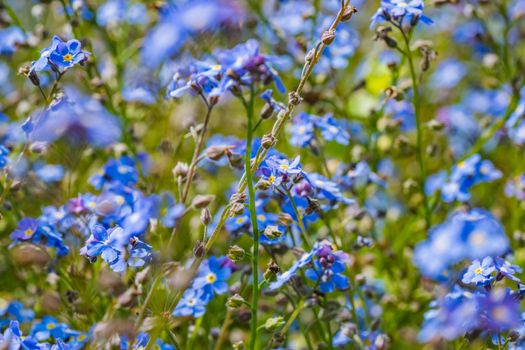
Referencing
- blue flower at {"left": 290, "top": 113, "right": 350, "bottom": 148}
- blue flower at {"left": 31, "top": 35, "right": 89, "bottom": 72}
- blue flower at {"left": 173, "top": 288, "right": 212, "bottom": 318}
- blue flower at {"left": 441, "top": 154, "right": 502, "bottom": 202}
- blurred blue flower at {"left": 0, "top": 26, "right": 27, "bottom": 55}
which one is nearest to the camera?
blue flower at {"left": 31, "top": 35, "right": 89, "bottom": 72}

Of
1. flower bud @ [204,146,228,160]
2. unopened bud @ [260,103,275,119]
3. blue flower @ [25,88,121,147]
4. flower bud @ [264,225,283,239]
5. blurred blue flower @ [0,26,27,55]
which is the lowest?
flower bud @ [264,225,283,239]

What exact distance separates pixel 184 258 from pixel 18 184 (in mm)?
831

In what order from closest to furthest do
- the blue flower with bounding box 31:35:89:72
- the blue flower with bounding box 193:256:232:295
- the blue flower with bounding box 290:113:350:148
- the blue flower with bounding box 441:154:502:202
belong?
the blue flower with bounding box 31:35:89:72 → the blue flower with bounding box 193:256:232:295 → the blue flower with bounding box 290:113:350:148 → the blue flower with bounding box 441:154:502:202

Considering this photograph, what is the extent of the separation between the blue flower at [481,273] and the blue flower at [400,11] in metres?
0.89

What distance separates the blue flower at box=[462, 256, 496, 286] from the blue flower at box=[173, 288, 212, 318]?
848 mm

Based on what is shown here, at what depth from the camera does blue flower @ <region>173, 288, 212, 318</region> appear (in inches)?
95.2

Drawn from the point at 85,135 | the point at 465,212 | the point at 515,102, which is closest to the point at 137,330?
the point at 85,135

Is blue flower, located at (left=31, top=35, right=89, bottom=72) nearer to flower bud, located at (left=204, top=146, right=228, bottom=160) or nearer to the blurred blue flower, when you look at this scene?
flower bud, located at (left=204, top=146, right=228, bottom=160)

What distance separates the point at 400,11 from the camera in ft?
8.22

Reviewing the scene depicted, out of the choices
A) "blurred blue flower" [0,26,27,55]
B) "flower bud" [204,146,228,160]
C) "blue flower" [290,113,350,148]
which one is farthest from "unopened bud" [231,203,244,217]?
"blurred blue flower" [0,26,27,55]

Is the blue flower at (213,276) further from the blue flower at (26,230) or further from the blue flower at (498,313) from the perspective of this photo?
the blue flower at (498,313)

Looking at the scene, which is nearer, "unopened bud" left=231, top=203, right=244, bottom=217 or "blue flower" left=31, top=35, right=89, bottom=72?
"unopened bud" left=231, top=203, right=244, bottom=217

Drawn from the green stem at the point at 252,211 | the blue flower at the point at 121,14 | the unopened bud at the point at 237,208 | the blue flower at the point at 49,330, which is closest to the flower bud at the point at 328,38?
the green stem at the point at 252,211

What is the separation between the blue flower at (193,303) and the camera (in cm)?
242
